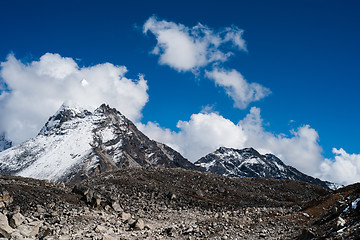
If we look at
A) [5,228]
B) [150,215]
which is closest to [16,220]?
[5,228]

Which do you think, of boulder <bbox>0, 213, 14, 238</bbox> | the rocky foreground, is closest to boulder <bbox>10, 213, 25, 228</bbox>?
the rocky foreground

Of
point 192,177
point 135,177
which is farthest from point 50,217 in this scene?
point 192,177

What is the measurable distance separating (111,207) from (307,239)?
77.2 feet

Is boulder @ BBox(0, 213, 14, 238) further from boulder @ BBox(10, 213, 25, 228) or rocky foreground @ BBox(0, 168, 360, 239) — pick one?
boulder @ BBox(10, 213, 25, 228)

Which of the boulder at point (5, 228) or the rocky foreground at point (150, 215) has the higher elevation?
the rocky foreground at point (150, 215)

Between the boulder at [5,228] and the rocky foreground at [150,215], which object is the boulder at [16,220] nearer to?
the rocky foreground at [150,215]

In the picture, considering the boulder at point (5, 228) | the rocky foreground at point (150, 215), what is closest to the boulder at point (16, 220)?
the rocky foreground at point (150, 215)

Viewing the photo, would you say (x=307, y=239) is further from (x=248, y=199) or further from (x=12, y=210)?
(x=248, y=199)

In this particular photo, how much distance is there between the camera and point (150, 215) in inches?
1487

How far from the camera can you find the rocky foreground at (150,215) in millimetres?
26016

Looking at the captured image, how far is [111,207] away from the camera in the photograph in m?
36.9

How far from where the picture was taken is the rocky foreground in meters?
26.0

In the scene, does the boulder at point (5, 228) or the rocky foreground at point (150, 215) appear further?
the rocky foreground at point (150, 215)

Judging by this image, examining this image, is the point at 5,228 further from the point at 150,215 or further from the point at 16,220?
the point at 150,215
